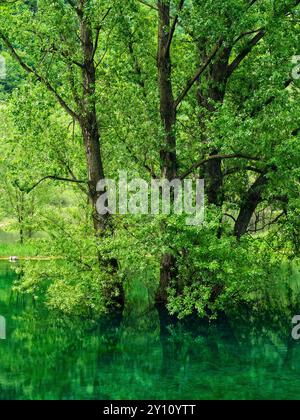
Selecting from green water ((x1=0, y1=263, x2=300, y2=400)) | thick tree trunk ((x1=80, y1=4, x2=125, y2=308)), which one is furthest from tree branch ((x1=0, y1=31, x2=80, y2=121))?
green water ((x1=0, y1=263, x2=300, y2=400))

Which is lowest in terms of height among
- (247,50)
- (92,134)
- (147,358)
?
(147,358)

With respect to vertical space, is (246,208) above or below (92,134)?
below

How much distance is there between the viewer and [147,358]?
776 inches

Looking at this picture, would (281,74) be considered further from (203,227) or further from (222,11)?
(203,227)

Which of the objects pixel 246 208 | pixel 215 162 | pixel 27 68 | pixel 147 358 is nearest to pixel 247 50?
pixel 215 162

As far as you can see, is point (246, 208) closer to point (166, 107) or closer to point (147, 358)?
point (166, 107)

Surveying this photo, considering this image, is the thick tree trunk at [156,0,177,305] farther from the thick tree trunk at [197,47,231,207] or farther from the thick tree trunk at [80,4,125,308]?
the thick tree trunk at [80,4,125,308]

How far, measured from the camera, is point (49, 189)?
5125 centimetres

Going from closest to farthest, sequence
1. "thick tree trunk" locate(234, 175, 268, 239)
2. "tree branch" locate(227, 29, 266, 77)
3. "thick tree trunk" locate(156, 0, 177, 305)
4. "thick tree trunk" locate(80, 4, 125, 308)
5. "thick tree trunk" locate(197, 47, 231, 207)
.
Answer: "tree branch" locate(227, 29, 266, 77), "thick tree trunk" locate(156, 0, 177, 305), "thick tree trunk" locate(197, 47, 231, 207), "thick tree trunk" locate(80, 4, 125, 308), "thick tree trunk" locate(234, 175, 268, 239)

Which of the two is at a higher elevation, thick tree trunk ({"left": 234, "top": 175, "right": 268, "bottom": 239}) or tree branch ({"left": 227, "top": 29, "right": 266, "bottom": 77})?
tree branch ({"left": 227, "top": 29, "right": 266, "bottom": 77})

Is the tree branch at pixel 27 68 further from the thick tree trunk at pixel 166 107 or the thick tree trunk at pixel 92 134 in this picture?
the thick tree trunk at pixel 166 107

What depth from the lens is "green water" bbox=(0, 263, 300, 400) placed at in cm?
1620

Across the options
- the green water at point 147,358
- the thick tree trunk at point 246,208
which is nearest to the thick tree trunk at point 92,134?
the green water at point 147,358

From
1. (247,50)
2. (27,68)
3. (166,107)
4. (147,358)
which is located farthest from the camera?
(27,68)
